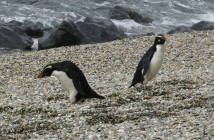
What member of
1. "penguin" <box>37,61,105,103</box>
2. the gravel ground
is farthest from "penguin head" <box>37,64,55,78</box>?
the gravel ground

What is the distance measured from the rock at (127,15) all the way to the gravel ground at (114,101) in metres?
12.0

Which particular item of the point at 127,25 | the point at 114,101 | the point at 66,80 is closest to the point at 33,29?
the point at 127,25

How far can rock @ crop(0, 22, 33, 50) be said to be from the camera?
20641 mm

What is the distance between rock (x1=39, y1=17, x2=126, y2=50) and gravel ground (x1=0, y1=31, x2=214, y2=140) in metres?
3.76

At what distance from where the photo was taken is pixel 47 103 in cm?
1000

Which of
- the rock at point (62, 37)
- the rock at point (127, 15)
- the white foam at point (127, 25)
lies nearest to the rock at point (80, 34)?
the rock at point (62, 37)

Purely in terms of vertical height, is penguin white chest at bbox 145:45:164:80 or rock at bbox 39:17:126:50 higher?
penguin white chest at bbox 145:45:164:80

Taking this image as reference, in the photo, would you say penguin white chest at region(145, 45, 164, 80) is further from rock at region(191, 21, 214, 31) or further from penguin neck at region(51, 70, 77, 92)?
rock at region(191, 21, 214, 31)

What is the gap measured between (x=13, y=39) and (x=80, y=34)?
8.55 feet

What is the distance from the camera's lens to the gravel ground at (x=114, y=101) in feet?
25.7

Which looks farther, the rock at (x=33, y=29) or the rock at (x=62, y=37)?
the rock at (x=33, y=29)

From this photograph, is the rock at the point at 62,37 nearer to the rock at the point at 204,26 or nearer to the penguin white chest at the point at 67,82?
the rock at the point at 204,26

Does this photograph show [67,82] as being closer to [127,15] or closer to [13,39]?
[13,39]

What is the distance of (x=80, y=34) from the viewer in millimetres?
20828
